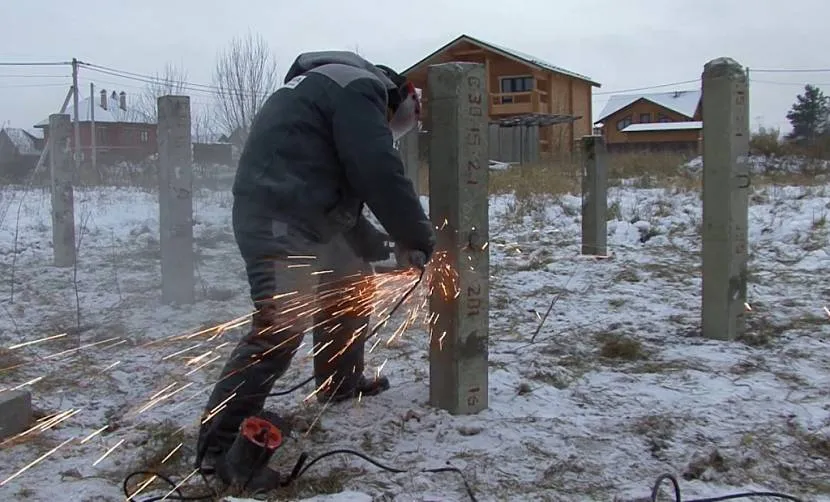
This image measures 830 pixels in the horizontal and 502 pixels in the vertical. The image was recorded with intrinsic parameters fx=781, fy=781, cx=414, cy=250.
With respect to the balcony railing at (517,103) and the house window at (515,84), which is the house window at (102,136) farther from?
the balcony railing at (517,103)

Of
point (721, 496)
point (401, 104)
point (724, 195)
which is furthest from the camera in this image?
point (724, 195)

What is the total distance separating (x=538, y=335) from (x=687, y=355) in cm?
100

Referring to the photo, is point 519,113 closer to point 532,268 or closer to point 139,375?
point 532,268

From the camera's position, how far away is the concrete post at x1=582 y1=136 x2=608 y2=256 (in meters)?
8.87

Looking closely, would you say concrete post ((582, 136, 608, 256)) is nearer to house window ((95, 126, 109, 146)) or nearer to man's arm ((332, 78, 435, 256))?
man's arm ((332, 78, 435, 256))

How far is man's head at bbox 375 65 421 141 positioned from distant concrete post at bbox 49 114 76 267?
605 cm

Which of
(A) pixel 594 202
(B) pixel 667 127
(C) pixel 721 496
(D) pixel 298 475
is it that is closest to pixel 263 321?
(D) pixel 298 475

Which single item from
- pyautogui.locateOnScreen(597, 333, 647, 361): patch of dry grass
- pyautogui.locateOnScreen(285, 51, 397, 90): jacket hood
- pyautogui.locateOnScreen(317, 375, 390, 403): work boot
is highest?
pyautogui.locateOnScreen(285, 51, 397, 90): jacket hood

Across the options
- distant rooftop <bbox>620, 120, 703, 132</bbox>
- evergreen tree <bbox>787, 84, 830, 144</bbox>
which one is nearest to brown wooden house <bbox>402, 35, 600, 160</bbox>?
distant rooftop <bbox>620, 120, 703, 132</bbox>

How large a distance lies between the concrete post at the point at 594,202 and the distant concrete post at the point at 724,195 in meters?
3.68

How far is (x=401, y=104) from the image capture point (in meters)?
3.53

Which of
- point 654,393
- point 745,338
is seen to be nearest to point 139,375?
point 654,393

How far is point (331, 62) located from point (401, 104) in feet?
1.26

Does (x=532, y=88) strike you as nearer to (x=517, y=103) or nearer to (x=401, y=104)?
(x=517, y=103)
